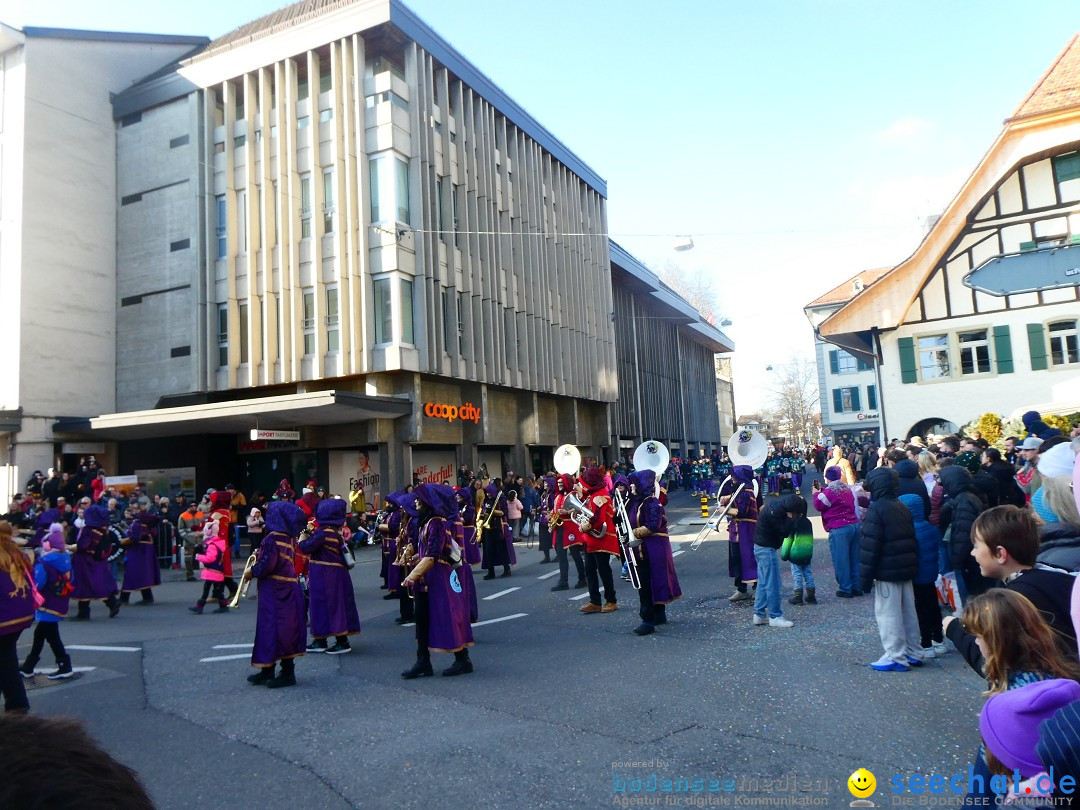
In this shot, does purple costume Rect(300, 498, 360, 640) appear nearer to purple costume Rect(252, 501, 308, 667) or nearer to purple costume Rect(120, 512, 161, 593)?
purple costume Rect(252, 501, 308, 667)

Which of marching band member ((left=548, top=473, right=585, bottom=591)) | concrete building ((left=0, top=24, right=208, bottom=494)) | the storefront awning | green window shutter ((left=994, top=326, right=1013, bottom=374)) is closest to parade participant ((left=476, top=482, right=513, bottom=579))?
marching band member ((left=548, top=473, right=585, bottom=591))

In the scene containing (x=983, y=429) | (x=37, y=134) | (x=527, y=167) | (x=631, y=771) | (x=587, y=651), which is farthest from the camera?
(x=527, y=167)

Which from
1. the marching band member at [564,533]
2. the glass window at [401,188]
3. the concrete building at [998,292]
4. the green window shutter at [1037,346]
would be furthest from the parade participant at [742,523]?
the green window shutter at [1037,346]

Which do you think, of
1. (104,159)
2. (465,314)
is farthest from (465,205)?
(104,159)

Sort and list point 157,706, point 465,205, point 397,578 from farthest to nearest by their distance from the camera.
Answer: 1. point 465,205
2. point 397,578
3. point 157,706

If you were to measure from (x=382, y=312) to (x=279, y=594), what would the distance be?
17.0 m

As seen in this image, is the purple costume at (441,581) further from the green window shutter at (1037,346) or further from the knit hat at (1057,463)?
the green window shutter at (1037,346)

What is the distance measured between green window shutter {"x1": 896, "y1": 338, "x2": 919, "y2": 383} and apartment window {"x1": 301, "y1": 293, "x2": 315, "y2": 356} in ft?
64.9

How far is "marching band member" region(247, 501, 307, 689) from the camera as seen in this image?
7.14m

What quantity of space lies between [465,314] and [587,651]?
1957cm

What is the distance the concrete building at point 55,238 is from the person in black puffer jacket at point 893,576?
25.2m

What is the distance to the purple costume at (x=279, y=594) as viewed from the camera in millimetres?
7137

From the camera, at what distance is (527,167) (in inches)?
1273

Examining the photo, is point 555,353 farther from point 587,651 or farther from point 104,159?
point 587,651
